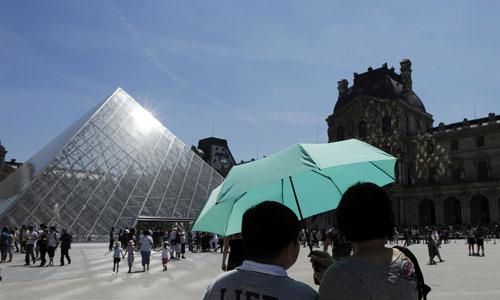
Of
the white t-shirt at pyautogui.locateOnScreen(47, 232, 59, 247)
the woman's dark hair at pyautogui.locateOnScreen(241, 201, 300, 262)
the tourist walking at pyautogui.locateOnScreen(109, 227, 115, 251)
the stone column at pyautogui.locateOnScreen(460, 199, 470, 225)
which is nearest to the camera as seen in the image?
the woman's dark hair at pyautogui.locateOnScreen(241, 201, 300, 262)

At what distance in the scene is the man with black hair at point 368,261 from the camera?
1913 mm

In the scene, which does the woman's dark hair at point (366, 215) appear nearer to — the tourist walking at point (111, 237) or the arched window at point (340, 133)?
the tourist walking at point (111, 237)

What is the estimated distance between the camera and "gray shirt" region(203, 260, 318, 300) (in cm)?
184

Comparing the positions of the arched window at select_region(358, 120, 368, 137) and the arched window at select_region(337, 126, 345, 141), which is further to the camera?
the arched window at select_region(337, 126, 345, 141)

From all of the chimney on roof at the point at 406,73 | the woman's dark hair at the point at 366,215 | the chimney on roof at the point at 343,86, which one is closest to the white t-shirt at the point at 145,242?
the woman's dark hair at the point at 366,215

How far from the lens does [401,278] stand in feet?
6.45

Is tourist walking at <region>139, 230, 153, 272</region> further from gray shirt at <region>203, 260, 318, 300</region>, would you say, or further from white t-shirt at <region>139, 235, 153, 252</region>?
gray shirt at <region>203, 260, 318, 300</region>

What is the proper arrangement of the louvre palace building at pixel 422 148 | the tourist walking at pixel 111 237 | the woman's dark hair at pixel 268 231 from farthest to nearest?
the louvre palace building at pixel 422 148, the tourist walking at pixel 111 237, the woman's dark hair at pixel 268 231

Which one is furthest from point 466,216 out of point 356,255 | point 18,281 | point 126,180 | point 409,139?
point 356,255

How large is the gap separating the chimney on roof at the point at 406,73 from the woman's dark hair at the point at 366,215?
6625cm

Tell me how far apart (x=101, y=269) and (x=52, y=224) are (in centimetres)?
917

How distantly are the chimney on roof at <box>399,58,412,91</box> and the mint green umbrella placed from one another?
63770 millimetres

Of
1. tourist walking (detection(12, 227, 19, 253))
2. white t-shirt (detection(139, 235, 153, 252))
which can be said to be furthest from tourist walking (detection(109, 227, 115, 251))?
white t-shirt (detection(139, 235, 153, 252))

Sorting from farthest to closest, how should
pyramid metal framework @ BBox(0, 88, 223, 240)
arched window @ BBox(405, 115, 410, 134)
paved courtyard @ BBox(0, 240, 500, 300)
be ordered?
arched window @ BBox(405, 115, 410, 134), pyramid metal framework @ BBox(0, 88, 223, 240), paved courtyard @ BBox(0, 240, 500, 300)
